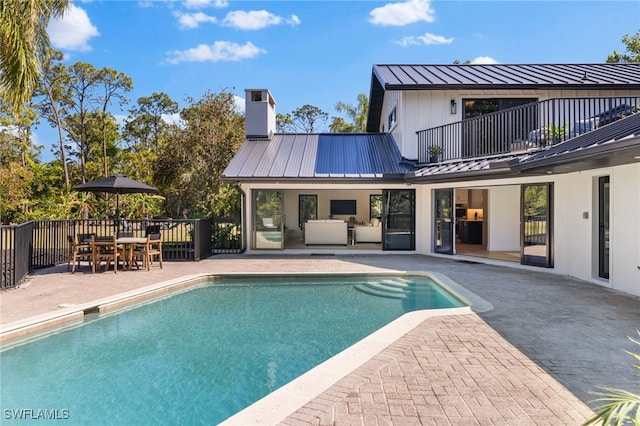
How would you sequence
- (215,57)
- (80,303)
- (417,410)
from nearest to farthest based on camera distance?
(417,410) < (80,303) < (215,57)

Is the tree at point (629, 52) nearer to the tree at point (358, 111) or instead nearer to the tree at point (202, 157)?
the tree at point (358, 111)

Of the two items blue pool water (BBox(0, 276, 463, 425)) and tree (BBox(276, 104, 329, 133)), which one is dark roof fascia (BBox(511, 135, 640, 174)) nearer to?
blue pool water (BBox(0, 276, 463, 425))

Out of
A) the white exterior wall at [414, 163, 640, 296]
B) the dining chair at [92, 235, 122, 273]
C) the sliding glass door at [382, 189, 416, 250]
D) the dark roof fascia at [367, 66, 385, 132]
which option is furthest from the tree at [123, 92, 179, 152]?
the white exterior wall at [414, 163, 640, 296]

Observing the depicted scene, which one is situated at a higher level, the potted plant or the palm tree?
the palm tree

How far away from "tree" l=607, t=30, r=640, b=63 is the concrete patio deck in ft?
80.0

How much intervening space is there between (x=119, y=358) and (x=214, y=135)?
617 inches

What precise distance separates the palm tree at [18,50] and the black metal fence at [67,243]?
3.31 m

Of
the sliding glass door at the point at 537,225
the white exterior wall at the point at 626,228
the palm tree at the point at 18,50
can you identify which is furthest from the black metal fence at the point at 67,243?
the white exterior wall at the point at 626,228

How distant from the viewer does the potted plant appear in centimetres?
1401

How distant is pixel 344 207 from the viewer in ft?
69.9

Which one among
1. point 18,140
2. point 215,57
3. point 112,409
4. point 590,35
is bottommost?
point 112,409

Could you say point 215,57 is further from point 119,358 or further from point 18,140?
point 119,358

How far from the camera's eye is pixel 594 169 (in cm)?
899

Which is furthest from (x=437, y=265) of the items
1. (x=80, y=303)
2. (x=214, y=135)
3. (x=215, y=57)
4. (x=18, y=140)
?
(x=18, y=140)
